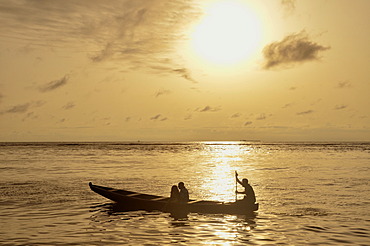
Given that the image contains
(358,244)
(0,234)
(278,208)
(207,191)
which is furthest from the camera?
(207,191)

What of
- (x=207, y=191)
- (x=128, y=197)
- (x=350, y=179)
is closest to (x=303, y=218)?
(x=128, y=197)

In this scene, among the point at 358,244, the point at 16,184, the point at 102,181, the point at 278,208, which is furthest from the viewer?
the point at 102,181

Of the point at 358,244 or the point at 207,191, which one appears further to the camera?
the point at 207,191

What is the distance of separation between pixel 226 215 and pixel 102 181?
23352 mm

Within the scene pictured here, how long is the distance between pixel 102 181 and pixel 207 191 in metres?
13.3

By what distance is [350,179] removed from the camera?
4684 cm

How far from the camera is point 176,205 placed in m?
25.8

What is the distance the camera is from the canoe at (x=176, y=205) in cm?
2488

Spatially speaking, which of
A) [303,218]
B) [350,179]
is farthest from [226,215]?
[350,179]

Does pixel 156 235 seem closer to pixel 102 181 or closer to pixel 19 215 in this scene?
pixel 19 215

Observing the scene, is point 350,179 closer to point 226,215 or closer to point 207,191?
point 207,191

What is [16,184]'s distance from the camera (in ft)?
136

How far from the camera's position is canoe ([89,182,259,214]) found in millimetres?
24875

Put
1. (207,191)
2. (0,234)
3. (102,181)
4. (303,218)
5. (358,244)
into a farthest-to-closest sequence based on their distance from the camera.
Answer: (102,181) → (207,191) → (303,218) → (0,234) → (358,244)
